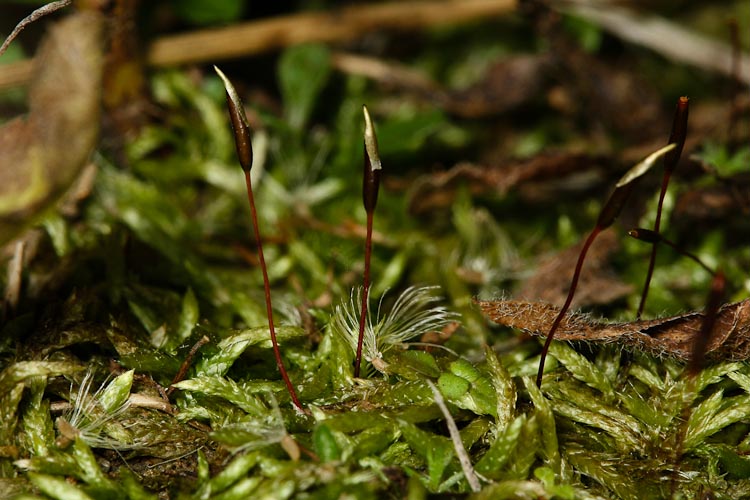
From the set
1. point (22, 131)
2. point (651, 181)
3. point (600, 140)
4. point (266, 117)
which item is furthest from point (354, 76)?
point (22, 131)

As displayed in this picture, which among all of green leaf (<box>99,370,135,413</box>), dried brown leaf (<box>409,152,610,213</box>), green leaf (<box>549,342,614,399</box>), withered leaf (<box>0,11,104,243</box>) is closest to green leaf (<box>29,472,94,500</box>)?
green leaf (<box>99,370,135,413</box>)

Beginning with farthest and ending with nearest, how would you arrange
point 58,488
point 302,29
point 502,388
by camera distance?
point 302,29 < point 502,388 < point 58,488

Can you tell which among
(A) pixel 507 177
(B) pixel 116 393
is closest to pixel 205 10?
(A) pixel 507 177

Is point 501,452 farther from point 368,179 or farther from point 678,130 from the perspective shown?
point 678,130

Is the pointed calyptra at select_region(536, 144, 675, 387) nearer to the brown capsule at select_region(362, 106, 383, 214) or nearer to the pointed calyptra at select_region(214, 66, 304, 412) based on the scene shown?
the brown capsule at select_region(362, 106, 383, 214)

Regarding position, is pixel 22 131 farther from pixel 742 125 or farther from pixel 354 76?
pixel 742 125

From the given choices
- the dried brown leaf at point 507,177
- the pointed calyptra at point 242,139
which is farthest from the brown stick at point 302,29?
the pointed calyptra at point 242,139

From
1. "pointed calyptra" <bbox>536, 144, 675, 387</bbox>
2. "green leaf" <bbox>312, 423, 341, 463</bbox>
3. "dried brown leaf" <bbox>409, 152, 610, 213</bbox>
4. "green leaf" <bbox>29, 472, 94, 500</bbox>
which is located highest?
"pointed calyptra" <bbox>536, 144, 675, 387</bbox>
